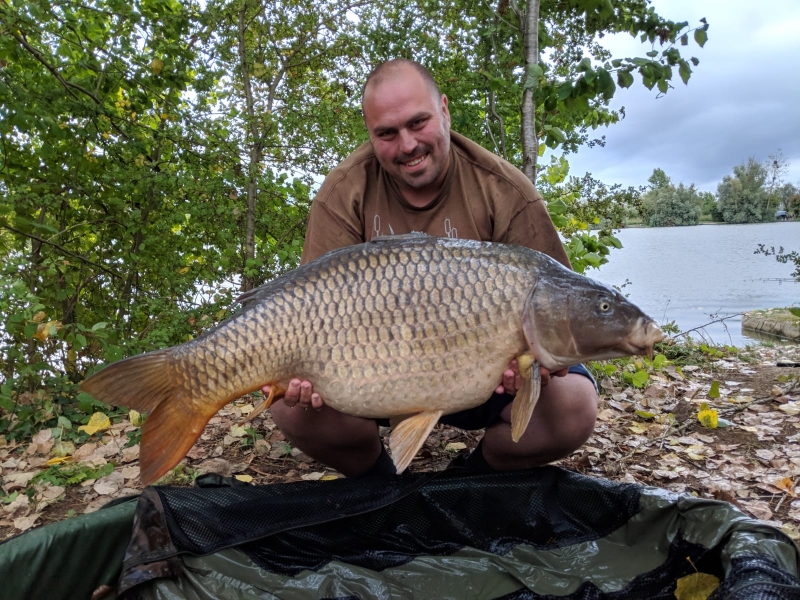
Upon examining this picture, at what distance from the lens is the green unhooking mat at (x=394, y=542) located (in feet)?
4.01

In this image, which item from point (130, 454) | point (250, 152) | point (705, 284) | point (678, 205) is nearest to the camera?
point (130, 454)

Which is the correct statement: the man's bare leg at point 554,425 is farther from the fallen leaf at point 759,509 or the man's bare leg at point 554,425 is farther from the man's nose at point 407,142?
the man's nose at point 407,142

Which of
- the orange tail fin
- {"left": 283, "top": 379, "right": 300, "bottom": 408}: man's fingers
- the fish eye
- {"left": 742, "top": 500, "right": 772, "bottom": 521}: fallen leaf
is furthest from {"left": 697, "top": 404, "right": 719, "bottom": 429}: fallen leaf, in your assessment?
the orange tail fin

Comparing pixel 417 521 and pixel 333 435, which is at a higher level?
pixel 333 435

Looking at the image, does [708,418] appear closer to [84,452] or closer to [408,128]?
[408,128]

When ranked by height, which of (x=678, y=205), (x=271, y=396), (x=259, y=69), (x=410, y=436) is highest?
(x=678, y=205)

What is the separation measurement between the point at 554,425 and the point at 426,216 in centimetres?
64

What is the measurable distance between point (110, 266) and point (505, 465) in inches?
90.2

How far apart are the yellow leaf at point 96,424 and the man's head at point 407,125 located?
144 centimetres

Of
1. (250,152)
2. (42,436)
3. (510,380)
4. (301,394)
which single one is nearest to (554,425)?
(510,380)

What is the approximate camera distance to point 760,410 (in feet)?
7.95

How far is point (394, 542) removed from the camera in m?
1.46

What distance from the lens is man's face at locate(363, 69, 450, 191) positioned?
1596 millimetres

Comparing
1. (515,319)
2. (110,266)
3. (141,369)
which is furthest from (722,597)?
(110,266)
